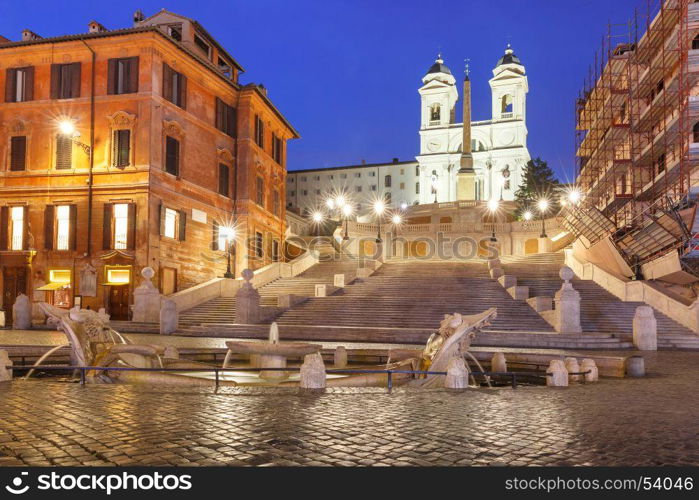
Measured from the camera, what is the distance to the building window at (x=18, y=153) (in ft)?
105

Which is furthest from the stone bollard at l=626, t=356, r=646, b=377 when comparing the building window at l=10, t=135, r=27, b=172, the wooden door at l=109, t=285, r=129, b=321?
the building window at l=10, t=135, r=27, b=172

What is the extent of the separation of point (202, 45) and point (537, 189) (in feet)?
143

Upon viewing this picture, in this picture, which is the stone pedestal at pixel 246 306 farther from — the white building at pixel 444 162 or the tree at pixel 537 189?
the white building at pixel 444 162

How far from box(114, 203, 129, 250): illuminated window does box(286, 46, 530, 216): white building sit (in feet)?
209

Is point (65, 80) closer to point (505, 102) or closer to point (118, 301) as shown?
point (118, 301)

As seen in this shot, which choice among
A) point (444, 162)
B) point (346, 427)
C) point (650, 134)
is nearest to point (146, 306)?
point (346, 427)

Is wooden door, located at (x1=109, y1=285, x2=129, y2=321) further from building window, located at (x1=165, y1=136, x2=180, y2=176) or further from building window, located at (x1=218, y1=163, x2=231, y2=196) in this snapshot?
building window, located at (x1=218, y1=163, x2=231, y2=196)

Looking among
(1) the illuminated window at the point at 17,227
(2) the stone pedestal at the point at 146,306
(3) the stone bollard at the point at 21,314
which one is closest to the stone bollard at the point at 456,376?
(2) the stone pedestal at the point at 146,306

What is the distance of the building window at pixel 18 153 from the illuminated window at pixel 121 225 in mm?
6101

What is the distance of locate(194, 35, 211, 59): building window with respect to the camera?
38406 mm

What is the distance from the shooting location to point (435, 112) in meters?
106

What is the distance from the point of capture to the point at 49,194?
31.2 meters

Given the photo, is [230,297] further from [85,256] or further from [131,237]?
[85,256]
